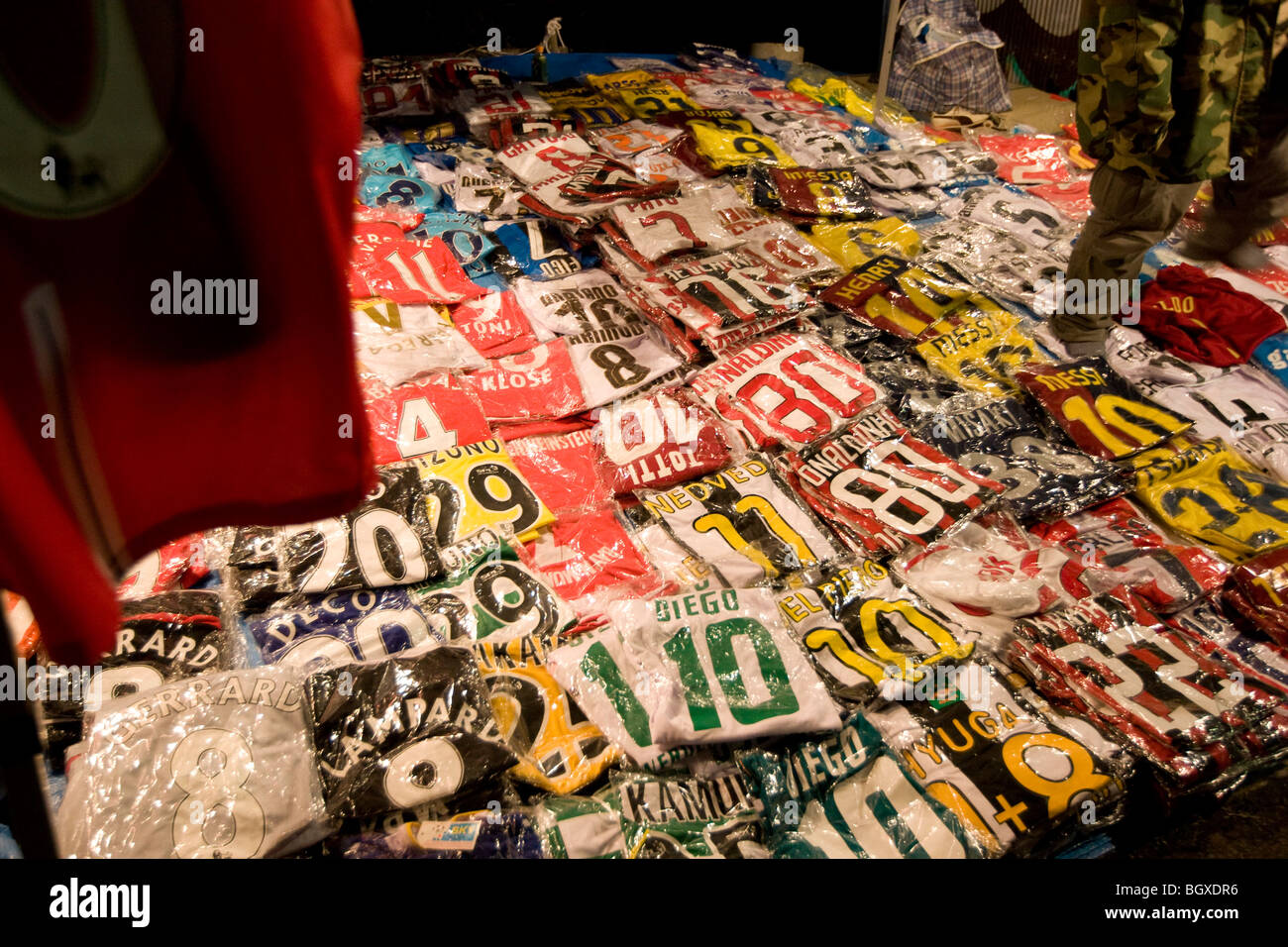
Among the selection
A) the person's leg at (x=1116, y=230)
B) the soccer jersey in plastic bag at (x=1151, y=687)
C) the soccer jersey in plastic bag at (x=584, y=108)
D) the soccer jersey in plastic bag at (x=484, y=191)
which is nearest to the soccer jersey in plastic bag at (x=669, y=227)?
the soccer jersey in plastic bag at (x=484, y=191)

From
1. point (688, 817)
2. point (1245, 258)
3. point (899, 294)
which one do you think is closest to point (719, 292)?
point (899, 294)

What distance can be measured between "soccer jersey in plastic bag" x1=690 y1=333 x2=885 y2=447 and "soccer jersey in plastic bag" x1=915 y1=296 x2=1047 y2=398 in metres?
0.31

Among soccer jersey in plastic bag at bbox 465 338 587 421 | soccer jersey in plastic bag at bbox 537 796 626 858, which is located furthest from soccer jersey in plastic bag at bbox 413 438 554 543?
soccer jersey in plastic bag at bbox 537 796 626 858

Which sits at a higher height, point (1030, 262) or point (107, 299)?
point (107, 299)

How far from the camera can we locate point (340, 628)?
178 centimetres

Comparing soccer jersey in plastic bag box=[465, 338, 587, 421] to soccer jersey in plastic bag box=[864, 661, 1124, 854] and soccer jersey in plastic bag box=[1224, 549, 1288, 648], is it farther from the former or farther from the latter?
soccer jersey in plastic bag box=[1224, 549, 1288, 648]

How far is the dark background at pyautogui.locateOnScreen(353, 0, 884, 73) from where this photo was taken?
15.3 feet

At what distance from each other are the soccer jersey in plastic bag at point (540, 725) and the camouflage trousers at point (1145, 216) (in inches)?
83.5
